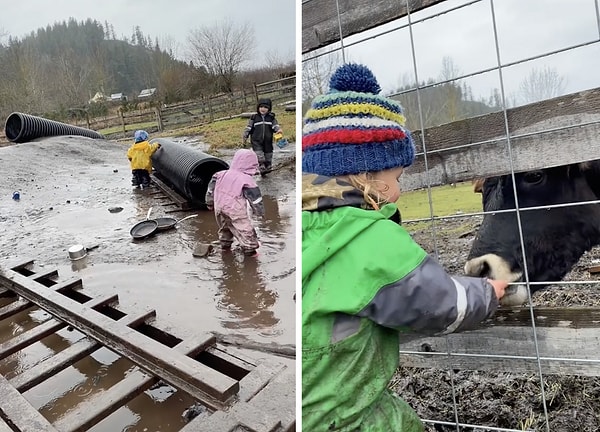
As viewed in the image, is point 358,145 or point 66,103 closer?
point 358,145

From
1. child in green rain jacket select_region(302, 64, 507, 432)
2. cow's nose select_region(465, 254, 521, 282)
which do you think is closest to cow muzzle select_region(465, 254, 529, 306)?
cow's nose select_region(465, 254, 521, 282)

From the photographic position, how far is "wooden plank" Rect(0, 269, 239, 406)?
194 centimetres

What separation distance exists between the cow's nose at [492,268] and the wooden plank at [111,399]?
1.20 m

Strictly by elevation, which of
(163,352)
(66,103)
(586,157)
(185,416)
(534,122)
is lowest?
(185,416)

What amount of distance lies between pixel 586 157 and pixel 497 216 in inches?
17.6

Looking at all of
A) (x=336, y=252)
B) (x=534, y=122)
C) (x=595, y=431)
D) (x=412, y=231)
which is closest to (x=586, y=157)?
(x=534, y=122)

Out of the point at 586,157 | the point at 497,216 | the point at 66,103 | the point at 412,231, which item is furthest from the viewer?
the point at 66,103

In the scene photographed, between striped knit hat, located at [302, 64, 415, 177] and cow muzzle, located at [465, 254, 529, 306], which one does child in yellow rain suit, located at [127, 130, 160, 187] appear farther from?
striped knit hat, located at [302, 64, 415, 177]

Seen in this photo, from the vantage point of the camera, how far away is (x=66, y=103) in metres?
18.1

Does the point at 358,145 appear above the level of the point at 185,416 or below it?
above

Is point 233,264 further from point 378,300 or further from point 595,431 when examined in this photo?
point 378,300

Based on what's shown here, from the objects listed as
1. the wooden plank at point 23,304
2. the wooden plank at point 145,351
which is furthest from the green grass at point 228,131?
the wooden plank at point 145,351

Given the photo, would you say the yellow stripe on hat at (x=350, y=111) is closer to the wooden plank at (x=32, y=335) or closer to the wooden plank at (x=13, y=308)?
the wooden plank at (x=32, y=335)

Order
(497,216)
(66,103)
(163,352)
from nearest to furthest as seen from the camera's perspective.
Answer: (497,216) < (163,352) < (66,103)
